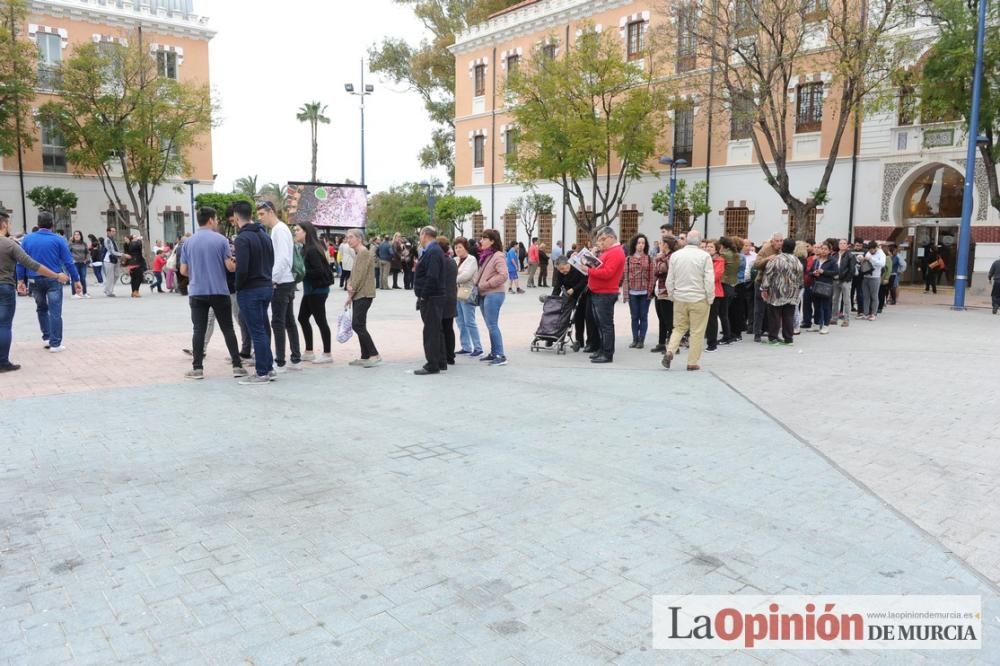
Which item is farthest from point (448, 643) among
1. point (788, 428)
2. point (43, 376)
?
point (43, 376)

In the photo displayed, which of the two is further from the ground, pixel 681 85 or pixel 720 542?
pixel 681 85

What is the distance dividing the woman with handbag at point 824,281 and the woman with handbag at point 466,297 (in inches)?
258

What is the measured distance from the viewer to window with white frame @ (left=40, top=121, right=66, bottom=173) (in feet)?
126

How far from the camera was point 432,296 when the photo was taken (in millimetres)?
8977

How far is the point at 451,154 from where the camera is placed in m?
49.4

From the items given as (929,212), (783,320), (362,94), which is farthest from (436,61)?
(783,320)

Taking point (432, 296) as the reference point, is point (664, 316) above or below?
below

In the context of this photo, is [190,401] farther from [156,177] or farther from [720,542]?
[156,177]

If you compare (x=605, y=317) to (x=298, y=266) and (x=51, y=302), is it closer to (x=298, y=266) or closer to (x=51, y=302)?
(x=298, y=266)

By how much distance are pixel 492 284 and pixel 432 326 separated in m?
1.33

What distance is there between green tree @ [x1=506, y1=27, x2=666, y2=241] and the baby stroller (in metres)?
17.5

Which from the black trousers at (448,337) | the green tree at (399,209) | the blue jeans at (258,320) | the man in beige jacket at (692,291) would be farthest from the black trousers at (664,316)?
the green tree at (399,209)

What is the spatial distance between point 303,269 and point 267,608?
6189 millimetres

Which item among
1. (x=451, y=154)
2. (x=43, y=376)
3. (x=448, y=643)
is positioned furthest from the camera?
(x=451, y=154)
